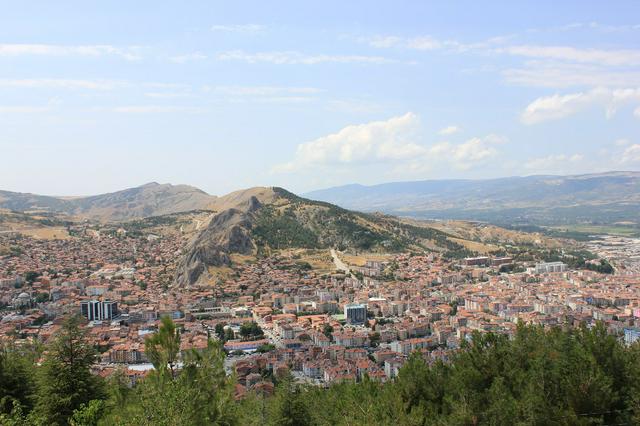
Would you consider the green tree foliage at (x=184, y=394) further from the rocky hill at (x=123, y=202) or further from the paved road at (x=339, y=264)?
the rocky hill at (x=123, y=202)

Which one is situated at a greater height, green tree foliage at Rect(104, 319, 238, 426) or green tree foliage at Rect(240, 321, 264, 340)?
green tree foliage at Rect(104, 319, 238, 426)

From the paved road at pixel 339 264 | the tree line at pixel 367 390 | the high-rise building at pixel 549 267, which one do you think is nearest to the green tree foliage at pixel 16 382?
the tree line at pixel 367 390

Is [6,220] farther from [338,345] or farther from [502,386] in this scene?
[502,386]

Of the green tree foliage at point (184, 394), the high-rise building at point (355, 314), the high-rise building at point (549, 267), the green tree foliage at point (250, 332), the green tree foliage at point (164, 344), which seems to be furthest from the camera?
the high-rise building at point (549, 267)

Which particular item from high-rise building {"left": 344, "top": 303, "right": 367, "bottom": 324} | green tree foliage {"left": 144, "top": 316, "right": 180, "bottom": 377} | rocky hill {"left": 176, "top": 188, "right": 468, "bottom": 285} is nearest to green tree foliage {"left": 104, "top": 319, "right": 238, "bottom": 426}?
green tree foliage {"left": 144, "top": 316, "right": 180, "bottom": 377}

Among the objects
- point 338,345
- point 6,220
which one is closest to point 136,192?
point 6,220

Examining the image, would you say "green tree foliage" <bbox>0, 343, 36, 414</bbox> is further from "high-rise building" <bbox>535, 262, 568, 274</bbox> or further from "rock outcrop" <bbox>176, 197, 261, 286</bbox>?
"high-rise building" <bbox>535, 262, 568, 274</bbox>

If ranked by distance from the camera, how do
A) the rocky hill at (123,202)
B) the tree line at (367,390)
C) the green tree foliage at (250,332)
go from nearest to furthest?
1. the tree line at (367,390)
2. the green tree foliage at (250,332)
3. the rocky hill at (123,202)
